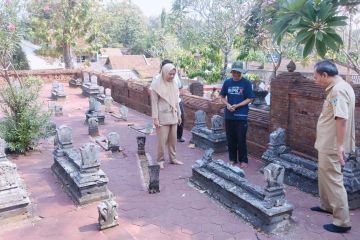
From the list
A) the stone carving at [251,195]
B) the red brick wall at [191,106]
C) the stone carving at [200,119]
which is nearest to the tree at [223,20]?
the red brick wall at [191,106]

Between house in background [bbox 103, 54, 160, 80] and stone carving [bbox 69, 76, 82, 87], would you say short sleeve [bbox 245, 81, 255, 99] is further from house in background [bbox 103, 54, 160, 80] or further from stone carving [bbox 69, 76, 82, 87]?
house in background [bbox 103, 54, 160, 80]

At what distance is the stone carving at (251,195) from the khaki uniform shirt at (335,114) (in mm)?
592

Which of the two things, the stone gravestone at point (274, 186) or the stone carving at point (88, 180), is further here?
the stone carving at point (88, 180)

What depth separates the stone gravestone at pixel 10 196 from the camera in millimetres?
4211

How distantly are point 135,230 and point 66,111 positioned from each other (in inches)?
367

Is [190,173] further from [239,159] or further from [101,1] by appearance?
[101,1]

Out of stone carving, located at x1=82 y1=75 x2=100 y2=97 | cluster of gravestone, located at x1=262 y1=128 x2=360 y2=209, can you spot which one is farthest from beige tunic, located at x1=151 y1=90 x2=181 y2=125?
stone carving, located at x1=82 y1=75 x2=100 y2=97

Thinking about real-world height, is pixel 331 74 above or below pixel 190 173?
above

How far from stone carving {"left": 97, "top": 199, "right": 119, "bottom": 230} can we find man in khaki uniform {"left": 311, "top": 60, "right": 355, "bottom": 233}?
2.43 metres

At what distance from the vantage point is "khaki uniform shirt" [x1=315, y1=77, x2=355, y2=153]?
355 centimetres

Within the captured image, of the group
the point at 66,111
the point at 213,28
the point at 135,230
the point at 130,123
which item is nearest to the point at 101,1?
the point at 213,28

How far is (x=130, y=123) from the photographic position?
406 inches

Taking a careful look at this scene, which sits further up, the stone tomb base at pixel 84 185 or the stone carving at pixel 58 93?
the stone carving at pixel 58 93

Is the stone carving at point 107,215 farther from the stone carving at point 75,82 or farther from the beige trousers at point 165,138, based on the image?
the stone carving at point 75,82
